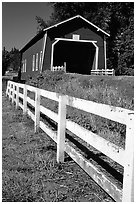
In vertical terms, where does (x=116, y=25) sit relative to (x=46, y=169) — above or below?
above

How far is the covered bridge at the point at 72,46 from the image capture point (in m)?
26.7

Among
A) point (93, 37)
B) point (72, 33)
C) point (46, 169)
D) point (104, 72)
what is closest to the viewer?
point (46, 169)

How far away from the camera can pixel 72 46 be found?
29828mm

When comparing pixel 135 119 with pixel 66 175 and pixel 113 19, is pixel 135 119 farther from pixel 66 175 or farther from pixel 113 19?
pixel 113 19

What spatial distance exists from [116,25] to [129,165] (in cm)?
4007

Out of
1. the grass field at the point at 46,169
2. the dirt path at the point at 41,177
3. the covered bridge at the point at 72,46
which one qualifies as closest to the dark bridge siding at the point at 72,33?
the covered bridge at the point at 72,46

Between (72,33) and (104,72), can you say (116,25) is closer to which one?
(72,33)

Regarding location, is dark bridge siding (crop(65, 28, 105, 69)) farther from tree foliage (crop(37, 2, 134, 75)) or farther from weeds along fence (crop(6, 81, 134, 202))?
weeds along fence (crop(6, 81, 134, 202))

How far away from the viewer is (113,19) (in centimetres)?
4019

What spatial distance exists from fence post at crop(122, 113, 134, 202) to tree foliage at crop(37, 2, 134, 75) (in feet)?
102

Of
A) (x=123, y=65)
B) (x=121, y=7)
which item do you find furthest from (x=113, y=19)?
(x=123, y=65)

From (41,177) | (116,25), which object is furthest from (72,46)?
(41,177)

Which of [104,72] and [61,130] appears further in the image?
[104,72]

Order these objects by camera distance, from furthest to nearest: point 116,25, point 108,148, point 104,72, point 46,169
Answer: point 116,25 < point 104,72 < point 46,169 < point 108,148
